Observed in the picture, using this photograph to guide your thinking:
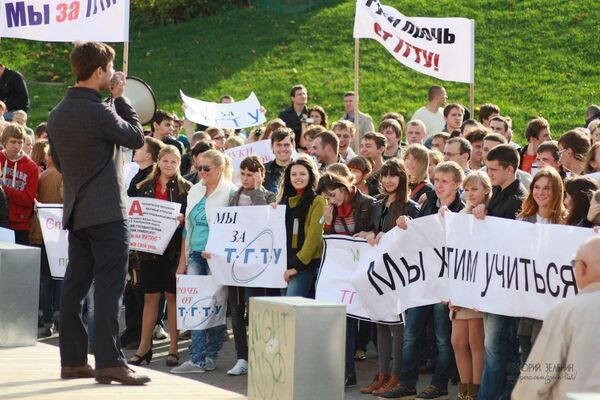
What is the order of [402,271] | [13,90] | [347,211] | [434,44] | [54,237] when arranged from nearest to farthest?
[402,271] < [347,211] < [54,237] < [434,44] < [13,90]

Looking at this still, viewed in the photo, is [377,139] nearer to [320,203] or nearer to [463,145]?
[463,145]

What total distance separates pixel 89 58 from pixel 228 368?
499 cm

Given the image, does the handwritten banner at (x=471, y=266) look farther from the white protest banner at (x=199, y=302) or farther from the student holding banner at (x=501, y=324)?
the white protest banner at (x=199, y=302)

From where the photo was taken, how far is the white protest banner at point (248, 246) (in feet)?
40.7

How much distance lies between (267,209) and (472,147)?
229cm

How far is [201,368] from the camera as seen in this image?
1255 centimetres

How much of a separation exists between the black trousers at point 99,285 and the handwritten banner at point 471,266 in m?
2.92

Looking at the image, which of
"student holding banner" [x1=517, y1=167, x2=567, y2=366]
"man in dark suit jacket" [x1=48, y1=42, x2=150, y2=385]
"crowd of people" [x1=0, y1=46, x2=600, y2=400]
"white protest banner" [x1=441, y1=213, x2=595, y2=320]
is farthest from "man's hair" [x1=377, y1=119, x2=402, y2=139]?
"man in dark suit jacket" [x1=48, y1=42, x2=150, y2=385]

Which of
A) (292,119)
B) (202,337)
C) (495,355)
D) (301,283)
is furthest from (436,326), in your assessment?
(292,119)

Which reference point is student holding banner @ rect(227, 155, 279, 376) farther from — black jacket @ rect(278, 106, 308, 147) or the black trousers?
black jacket @ rect(278, 106, 308, 147)

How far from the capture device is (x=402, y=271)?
1112 cm

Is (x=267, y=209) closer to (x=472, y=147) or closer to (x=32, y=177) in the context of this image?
(x=472, y=147)

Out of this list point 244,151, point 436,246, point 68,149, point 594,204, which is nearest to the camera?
point 68,149

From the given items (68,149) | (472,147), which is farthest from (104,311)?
(472,147)
